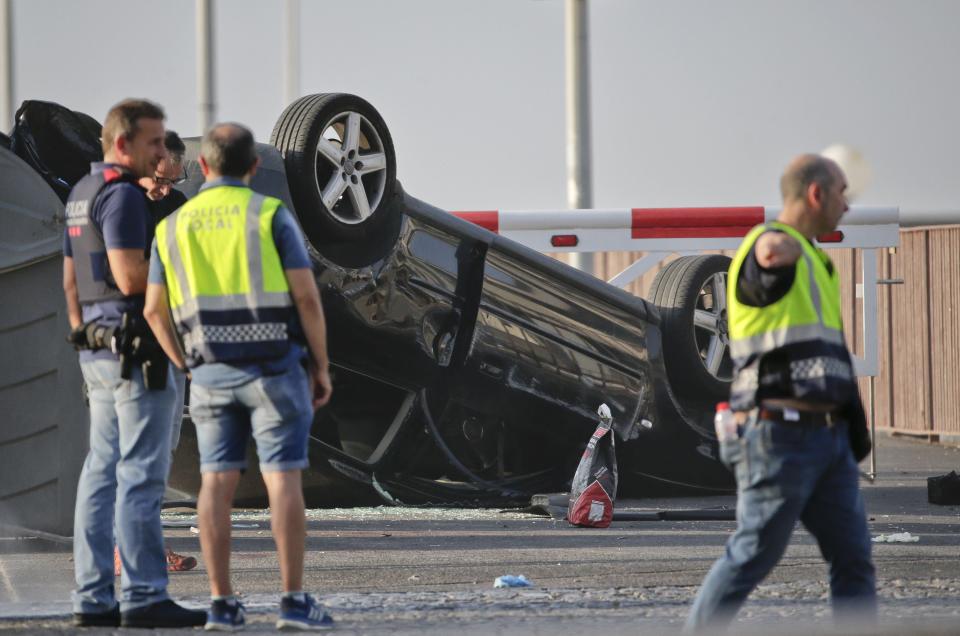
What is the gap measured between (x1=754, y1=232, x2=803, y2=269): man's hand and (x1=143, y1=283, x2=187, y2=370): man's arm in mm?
1988

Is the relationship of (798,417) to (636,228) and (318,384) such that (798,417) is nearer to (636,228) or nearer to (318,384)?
(318,384)

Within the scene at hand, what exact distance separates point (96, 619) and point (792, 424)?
2440 mm

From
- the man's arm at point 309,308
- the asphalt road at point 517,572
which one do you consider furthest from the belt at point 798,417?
the man's arm at point 309,308

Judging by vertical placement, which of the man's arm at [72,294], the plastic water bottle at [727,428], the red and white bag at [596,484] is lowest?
the red and white bag at [596,484]

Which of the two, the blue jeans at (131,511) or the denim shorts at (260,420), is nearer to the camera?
the denim shorts at (260,420)

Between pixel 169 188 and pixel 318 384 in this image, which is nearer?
pixel 318 384

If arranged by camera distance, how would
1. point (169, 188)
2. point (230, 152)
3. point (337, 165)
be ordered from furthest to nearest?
1. point (337, 165)
2. point (169, 188)
3. point (230, 152)

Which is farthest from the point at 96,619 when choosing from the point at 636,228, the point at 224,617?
the point at 636,228

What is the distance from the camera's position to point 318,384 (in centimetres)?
532

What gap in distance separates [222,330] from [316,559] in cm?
232

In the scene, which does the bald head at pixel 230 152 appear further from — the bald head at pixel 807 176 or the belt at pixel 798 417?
the belt at pixel 798 417

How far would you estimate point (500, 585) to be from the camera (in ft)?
21.0

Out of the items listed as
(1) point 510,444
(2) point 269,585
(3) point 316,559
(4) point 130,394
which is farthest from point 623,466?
(4) point 130,394

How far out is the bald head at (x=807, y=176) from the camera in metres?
4.67
